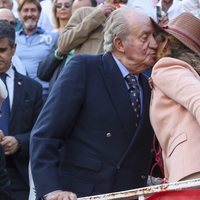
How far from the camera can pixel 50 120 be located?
14.1 ft

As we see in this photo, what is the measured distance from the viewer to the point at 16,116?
245 inches

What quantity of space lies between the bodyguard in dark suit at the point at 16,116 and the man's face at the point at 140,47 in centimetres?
170

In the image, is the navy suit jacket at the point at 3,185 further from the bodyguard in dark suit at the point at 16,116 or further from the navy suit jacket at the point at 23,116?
the navy suit jacket at the point at 23,116

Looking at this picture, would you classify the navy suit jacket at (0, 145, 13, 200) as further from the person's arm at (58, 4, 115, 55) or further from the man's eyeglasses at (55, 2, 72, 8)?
the man's eyeglasses at (55, 2, 72, 8)

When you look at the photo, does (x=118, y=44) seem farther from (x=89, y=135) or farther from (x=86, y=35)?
(x=86, y=35)

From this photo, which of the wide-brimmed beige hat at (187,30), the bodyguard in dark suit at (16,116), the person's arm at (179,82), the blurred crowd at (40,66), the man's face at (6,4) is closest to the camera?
the person's arm at (179,82)

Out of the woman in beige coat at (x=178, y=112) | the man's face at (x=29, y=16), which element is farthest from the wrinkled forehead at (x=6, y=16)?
the woman in beige coat at (x=178, y=112)

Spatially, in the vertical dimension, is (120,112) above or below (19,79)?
above

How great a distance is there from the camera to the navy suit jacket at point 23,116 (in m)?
6.09

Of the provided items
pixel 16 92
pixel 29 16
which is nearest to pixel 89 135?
pixel 16 92

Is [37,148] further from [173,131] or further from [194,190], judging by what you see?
[194,190]

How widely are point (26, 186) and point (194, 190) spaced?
9.72ft

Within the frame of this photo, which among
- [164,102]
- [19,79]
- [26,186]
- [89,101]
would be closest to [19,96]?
[19,79]

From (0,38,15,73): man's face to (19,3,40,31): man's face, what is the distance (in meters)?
2.05
